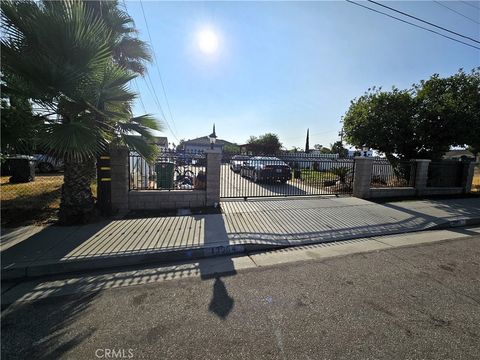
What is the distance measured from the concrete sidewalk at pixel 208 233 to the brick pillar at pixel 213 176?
1.57 feet

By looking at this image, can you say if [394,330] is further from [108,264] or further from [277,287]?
[108,264]

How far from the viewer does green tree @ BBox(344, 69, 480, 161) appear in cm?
1051

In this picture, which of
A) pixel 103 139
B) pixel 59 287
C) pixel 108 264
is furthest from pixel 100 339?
pixel 103 139

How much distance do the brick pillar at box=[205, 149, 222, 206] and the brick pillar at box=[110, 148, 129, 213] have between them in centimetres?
232

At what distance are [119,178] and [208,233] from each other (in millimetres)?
3257

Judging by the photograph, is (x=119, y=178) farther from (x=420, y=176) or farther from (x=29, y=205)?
(x=420, y=176)

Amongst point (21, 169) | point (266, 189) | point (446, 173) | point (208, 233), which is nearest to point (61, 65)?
point (208, 233)

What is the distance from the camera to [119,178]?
22.0ft

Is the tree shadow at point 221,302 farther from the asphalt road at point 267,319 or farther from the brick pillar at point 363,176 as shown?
the brick pillar at point 363,176

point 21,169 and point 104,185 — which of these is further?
point 21,169

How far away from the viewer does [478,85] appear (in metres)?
10.9

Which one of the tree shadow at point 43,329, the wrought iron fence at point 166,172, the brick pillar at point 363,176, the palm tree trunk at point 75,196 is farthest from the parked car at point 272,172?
the tree shadow at point 43,329

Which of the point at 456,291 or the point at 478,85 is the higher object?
the point at 478,85

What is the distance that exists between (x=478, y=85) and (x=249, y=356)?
15.0m
